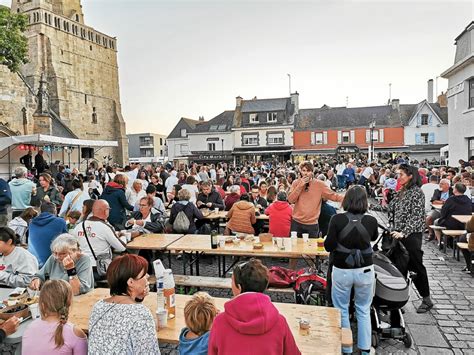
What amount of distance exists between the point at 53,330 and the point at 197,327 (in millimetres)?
1013

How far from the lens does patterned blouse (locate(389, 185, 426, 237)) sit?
4570 mm

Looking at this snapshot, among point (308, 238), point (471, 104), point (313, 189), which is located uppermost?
point (471, 104)

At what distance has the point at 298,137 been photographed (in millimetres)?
42344

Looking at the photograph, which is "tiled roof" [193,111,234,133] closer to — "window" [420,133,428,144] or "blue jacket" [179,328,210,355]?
"window" [420,133,428,144]

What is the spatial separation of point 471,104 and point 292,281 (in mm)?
16426

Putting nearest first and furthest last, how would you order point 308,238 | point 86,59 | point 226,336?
point 226,336 → point 308,238 → point 86,59

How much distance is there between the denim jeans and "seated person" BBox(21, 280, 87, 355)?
2.38m

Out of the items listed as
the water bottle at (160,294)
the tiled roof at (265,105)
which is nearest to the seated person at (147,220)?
the water bottle at (160,294)

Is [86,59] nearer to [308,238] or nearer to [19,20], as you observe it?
[19,20]

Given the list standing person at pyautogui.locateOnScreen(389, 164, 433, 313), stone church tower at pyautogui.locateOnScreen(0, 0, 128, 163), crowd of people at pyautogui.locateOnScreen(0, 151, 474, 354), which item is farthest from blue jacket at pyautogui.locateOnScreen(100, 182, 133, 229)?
stone church tower at pyautogui.locateOnScreen(0, 0, 128, 163)

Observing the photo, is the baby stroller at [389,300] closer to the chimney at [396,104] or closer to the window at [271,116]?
the window at [271,116]

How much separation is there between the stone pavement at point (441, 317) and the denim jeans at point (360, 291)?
0.60 meters

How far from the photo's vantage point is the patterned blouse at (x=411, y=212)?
4570mm

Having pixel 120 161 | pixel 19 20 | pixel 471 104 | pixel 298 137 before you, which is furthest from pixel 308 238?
pixel 120 161
